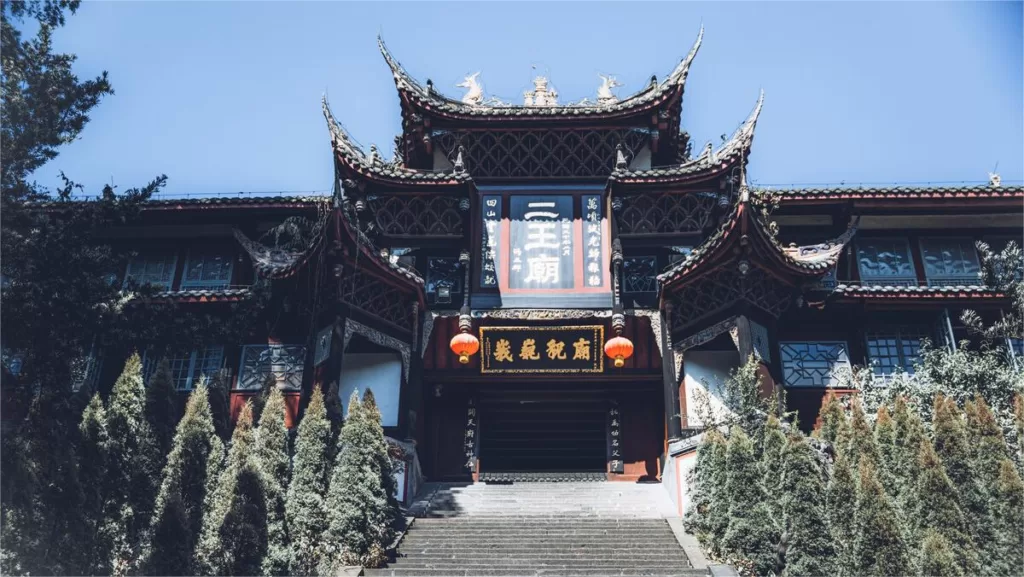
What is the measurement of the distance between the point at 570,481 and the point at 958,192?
9.41 metres

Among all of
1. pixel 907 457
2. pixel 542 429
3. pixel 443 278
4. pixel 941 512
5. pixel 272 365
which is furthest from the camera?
pixel 542 429

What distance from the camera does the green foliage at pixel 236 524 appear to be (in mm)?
11328

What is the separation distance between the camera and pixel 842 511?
1112 centimetres

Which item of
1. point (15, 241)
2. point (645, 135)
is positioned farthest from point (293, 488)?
point (645, 135)

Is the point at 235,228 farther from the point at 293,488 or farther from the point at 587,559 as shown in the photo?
the point at 587,559

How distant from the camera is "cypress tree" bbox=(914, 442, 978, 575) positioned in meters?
10.8

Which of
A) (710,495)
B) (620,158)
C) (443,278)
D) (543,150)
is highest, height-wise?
(543,150)

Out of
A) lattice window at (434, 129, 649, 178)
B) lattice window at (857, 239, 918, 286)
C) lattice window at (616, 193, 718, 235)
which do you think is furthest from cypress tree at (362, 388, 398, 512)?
lattice window at (857, 239, 918, 286)

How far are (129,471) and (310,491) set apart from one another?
251cm

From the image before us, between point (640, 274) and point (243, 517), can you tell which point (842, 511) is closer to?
point (640, 274)

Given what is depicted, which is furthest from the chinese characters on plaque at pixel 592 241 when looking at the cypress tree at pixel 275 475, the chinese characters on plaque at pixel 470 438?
the cypress tree at pixel 275 475

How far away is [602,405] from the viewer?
18203mm

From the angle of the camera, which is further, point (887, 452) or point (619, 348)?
point (619, 348)

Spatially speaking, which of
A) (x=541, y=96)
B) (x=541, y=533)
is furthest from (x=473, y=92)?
(x=541, y=533)
